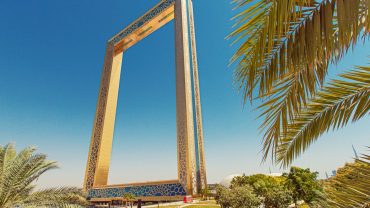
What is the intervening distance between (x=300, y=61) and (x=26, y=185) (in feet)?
17.8

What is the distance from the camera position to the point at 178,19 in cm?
1344

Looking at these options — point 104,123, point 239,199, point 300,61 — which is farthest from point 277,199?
point 104,123

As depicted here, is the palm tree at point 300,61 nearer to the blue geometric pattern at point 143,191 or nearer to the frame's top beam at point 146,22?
the blue geometric pattern at point 143,191

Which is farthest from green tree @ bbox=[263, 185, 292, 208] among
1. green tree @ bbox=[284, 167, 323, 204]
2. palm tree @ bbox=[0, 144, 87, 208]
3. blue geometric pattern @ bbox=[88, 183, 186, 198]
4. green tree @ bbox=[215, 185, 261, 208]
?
palm tree @ bbox=[0, 144, 87, 208]

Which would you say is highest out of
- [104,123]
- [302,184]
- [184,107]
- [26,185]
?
[104,123]

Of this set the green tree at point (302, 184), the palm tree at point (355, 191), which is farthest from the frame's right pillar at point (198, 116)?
the palm tree at point (355, 191)

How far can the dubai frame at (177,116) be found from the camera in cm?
1108

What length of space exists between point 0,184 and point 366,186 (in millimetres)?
5268

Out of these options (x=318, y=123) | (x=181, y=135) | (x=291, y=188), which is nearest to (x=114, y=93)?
(x=181, y=135)

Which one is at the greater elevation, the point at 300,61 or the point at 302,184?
the point at 302,184

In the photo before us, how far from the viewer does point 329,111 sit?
1699 millimetres

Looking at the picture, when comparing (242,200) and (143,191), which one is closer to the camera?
(242,200)

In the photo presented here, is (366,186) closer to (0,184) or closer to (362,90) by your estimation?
(362,90)

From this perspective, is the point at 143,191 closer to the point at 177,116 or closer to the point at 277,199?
the point at 177,116
